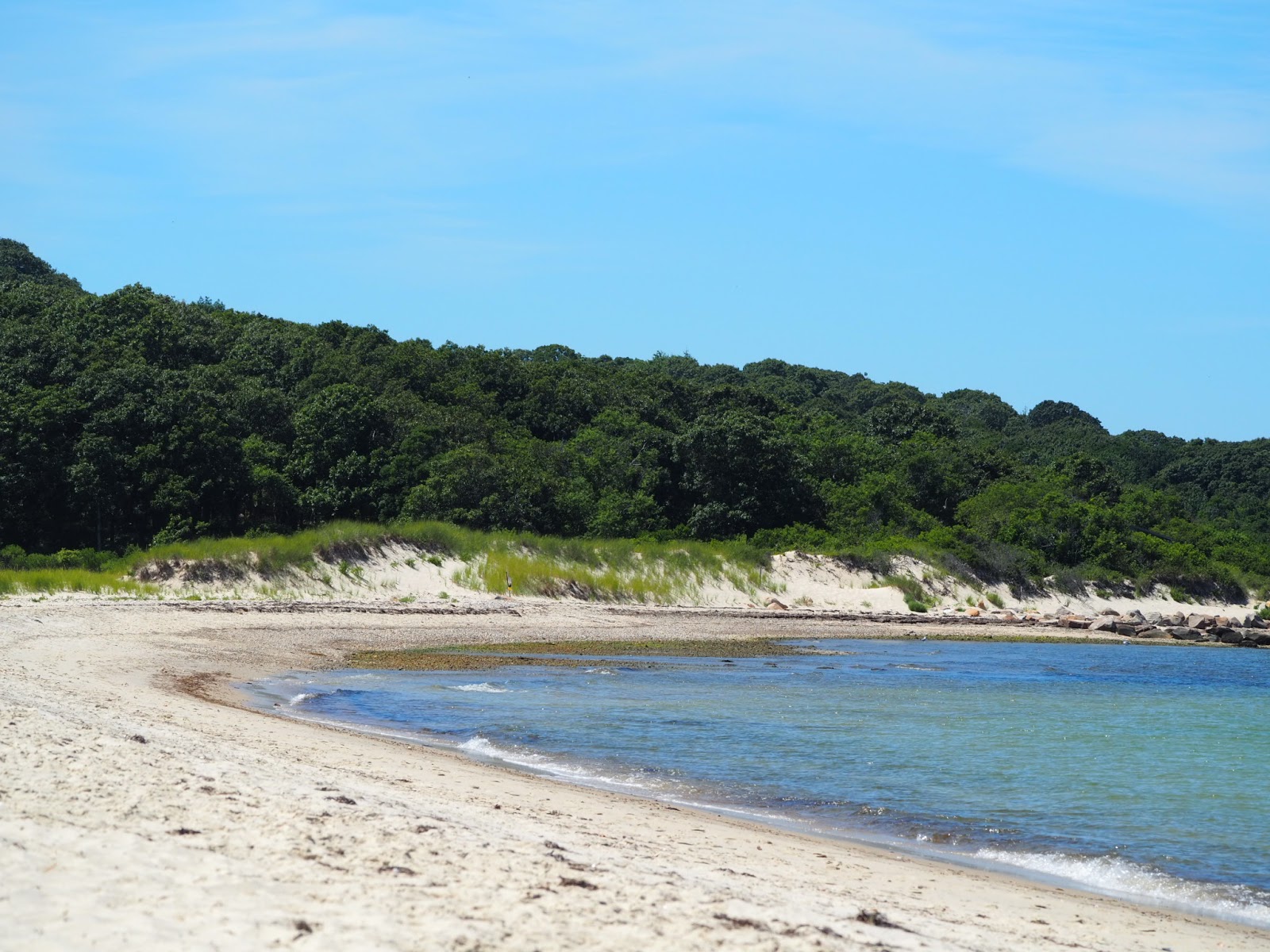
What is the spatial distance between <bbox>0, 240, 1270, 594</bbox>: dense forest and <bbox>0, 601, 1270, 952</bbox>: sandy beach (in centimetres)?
2472

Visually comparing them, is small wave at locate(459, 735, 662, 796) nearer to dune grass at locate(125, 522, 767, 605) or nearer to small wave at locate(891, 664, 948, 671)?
small wave at locate(891, 664, 948, 671)

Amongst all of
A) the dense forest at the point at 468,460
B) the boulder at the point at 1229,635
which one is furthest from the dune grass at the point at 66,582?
the boulder at the point at 1229,635

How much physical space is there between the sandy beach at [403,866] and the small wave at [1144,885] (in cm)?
41

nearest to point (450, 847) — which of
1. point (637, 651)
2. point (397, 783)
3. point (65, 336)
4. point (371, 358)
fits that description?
point (397, 783)

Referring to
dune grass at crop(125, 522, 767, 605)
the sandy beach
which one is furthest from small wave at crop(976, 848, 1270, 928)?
dune grass at crop(125, 522, 767, 605)

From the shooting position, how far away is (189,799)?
23.8 ft

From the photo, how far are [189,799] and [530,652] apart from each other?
17213 mm

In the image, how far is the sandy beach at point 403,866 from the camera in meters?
5.13

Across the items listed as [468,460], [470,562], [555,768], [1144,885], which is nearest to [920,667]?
[555,768]

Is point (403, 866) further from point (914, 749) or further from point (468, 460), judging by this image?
point (468, 460)

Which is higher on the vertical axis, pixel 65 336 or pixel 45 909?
pixel 65 336

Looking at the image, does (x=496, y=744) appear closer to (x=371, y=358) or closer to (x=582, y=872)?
(x=582, y=872)

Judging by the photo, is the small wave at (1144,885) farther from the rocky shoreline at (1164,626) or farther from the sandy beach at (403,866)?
the rocky shoreline at (1164,626)

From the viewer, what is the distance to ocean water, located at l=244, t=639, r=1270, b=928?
9.50 metres
